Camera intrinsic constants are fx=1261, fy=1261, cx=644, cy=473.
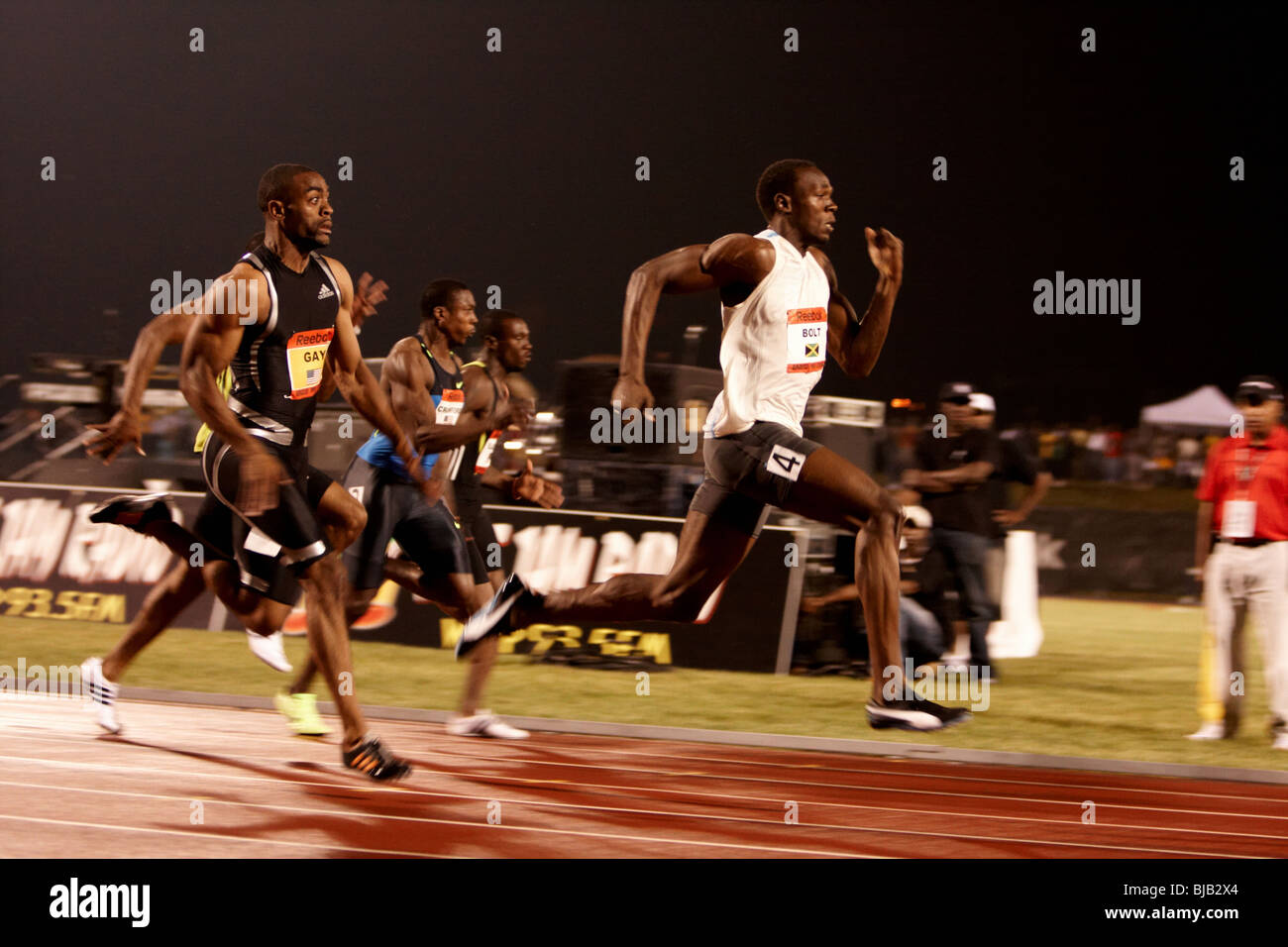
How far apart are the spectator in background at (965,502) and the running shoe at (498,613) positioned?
4717 mm

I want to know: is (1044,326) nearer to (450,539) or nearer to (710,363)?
(710,363)

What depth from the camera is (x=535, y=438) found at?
681 inches

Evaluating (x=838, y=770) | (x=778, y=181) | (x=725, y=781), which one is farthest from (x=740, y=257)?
(x=838, y=770)

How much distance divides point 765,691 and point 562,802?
4.32 meters

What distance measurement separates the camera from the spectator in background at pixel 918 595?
9.61m

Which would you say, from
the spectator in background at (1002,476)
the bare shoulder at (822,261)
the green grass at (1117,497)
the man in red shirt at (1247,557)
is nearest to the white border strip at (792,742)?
the man in red shirt at (1247,557)

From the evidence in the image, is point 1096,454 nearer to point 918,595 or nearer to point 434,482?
point 918,595

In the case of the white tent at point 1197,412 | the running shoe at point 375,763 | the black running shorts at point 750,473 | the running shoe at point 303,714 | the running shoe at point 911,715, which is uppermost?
the white tent at point 1197,412

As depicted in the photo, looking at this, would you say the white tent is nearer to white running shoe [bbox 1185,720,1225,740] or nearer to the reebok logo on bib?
white running shoe [bbox 1185,720,1225,740]

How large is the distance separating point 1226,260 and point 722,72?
12.7 m

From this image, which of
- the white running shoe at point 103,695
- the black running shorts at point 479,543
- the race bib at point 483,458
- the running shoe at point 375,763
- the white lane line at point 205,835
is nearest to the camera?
the white lane line at point 205,835

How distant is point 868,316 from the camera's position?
18.5ft

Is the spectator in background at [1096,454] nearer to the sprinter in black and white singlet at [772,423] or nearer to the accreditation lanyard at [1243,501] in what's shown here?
the accreditation lanyard at [1243,501]

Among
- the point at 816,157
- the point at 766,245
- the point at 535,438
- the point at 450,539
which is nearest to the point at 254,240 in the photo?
the point at 450,539
